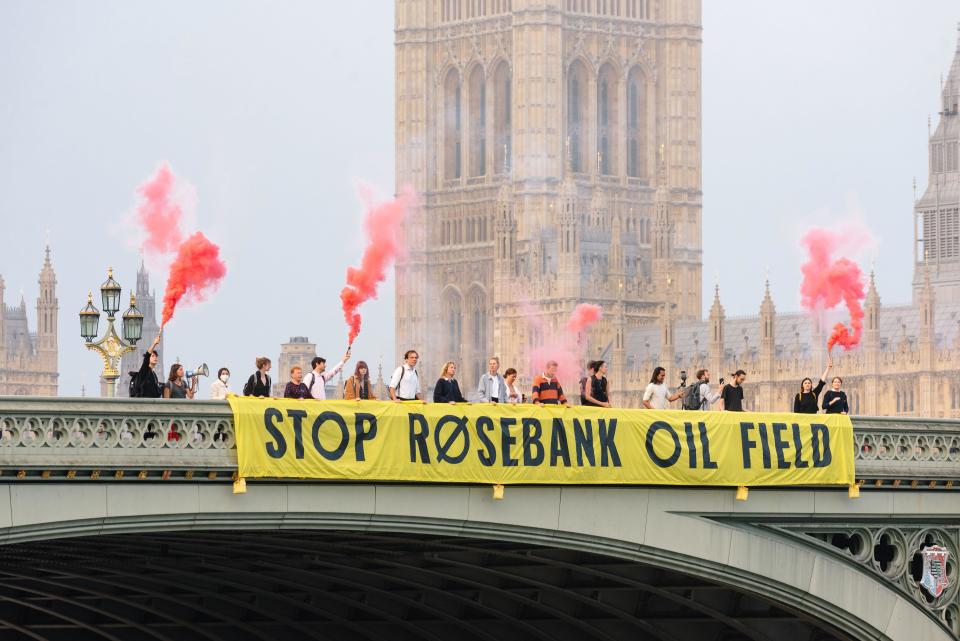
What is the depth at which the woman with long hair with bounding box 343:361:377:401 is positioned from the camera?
36.1 meters

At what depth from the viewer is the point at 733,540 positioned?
3884cm

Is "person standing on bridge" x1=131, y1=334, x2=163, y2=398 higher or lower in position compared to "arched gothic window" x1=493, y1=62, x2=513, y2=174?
lower

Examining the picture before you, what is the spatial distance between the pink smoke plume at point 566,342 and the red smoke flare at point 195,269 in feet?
322

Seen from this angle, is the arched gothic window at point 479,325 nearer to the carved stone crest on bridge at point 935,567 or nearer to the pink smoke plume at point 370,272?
the pink smoke plume at point 370,272

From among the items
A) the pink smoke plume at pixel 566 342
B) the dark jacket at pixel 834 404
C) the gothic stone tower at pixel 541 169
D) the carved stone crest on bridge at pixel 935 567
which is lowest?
the carved stone crest on bridge at pixel 935 567

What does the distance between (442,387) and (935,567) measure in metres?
8.89

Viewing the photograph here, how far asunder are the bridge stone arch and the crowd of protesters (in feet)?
5.11

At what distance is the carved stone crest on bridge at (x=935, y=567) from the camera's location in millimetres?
40844

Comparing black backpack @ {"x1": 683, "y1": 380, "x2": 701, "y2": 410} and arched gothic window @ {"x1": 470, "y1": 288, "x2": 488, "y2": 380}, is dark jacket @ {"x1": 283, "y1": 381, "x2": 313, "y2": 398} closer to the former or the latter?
black backpack @ {"x1": 683, "y1": 380, "x2": 701, "y2": 410}

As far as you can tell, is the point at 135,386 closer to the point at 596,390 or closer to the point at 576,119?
the point at 596,390

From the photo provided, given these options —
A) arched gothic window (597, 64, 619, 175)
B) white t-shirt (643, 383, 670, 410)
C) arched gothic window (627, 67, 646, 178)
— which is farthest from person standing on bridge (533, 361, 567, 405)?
arched gothic window (627, 67, 646, 178)

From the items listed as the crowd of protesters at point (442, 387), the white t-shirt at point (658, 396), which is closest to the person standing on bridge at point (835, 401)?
the crowd of protesters at point (442, 387)

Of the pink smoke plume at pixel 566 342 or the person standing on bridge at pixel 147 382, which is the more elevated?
the pink smoke plume at pixel 566 342

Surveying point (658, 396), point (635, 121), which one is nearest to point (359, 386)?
point (658, 396)
